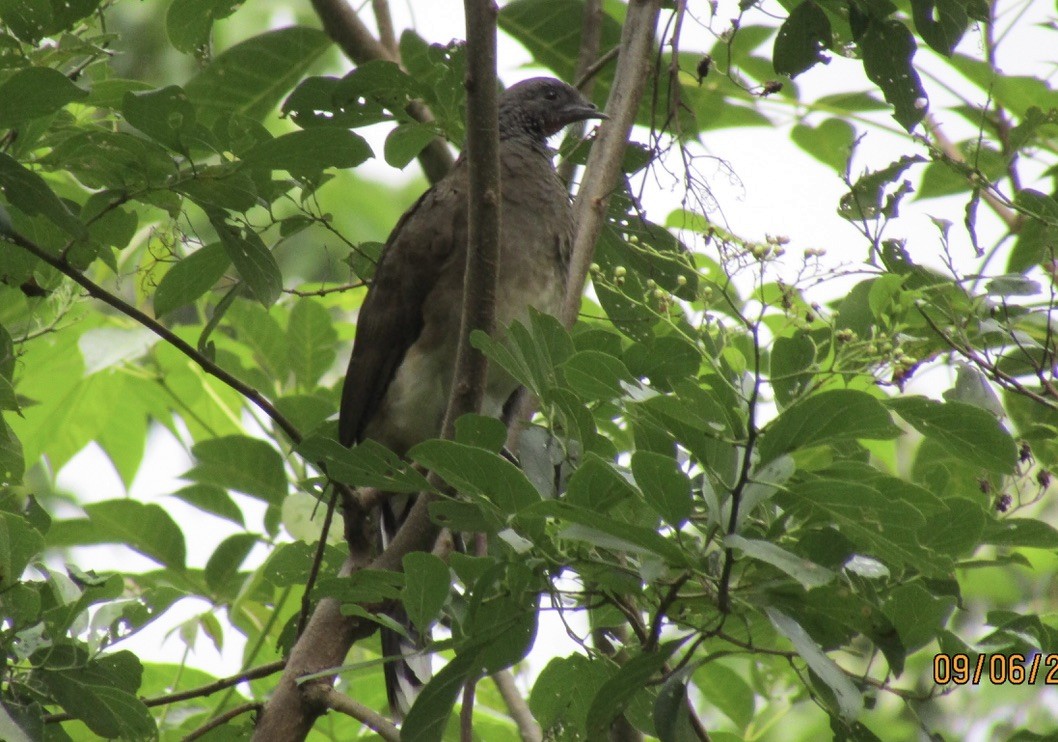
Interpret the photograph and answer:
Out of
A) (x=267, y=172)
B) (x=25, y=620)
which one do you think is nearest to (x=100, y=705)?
(x=25, y=620)

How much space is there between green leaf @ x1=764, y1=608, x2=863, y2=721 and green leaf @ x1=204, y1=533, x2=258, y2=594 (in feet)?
6.33

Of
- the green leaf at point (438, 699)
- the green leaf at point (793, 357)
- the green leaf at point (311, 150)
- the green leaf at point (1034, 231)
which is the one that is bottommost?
the green leaf at point (438, 699)

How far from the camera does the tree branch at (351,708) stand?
239 cm

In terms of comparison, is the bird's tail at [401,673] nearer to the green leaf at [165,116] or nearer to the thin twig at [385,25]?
the green leaf at [165,116]

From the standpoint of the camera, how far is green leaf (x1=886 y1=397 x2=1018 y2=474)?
1838 mm

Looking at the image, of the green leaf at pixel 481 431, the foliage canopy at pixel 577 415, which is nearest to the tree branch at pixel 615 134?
the foliage canopy at pixel 577 415

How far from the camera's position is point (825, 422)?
1.60 m

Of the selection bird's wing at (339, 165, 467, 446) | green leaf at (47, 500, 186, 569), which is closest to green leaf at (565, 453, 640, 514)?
green leaf at (47, 500, 186, 569)

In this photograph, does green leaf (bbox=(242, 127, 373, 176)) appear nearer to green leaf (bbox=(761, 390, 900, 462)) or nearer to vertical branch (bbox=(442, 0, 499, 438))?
vertical branch (bbox=(442, 0, 499, 438))

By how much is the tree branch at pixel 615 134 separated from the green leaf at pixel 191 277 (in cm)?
88

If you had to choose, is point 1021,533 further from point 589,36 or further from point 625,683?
point 589,36

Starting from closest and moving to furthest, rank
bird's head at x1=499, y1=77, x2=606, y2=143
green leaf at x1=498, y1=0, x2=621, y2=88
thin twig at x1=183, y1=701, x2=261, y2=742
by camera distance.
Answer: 1. thin twig at x1=183, y1=701, x2=261, y2=742
2. green leaf at x1=498, y1=0, x2=621, y2=88
3. bird's head at x1=499, y1=77, x2=606, y2=143

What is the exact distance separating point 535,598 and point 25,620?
99 centimetres

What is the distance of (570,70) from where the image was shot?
3779mm
